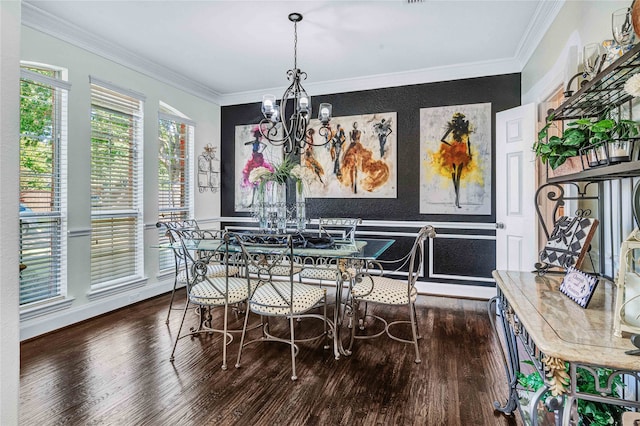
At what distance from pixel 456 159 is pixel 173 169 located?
12.2ft

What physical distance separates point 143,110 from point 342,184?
2.67 m

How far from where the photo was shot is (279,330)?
3.26 metres

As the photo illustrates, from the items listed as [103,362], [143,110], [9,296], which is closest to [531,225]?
[9,296]

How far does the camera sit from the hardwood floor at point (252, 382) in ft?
6.33

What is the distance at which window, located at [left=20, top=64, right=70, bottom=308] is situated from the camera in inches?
117

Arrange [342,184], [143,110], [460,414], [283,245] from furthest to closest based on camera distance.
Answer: [342,184], [143,110], [283,245], [460,414]

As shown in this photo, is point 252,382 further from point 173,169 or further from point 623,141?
point 173,169

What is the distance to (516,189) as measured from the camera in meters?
3.42

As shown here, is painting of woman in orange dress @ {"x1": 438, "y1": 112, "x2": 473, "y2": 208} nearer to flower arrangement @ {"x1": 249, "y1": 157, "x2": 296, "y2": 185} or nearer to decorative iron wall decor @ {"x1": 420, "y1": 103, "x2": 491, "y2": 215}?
decorative iron wall decor @ {"x1": 420, "y1": 103, "x2": 491, "y2": 215}

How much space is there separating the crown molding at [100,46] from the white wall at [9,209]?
9.24ft

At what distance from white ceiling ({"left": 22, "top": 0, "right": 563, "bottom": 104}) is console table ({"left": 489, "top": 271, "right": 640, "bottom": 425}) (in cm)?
247

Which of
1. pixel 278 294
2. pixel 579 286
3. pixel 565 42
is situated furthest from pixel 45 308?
pixel 565 42

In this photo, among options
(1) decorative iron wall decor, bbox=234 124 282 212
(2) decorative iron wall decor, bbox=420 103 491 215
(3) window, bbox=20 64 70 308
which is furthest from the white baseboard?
(3) window, bbox=20 64 70 308

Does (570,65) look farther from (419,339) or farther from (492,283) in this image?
(492,283)
